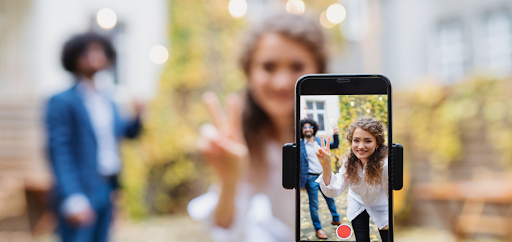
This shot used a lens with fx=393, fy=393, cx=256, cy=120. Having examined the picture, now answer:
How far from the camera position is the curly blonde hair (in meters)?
0.45

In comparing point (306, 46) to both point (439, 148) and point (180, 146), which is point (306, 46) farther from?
point (180, 146)

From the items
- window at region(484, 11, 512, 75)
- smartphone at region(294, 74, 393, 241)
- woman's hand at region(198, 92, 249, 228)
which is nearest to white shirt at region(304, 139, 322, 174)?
smartphone at region(294, 74, 393, 241)

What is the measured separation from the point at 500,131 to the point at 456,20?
1.81 metres

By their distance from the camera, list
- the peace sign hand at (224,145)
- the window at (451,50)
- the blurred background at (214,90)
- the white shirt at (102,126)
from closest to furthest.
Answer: the peace sign hand at (224,145) → the white shirt at (102,126) → the blurred background at (214,90) → the window at (451,50)

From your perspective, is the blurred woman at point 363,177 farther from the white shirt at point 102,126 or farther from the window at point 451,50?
the window at point 451,50

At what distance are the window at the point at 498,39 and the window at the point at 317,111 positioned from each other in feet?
14.0

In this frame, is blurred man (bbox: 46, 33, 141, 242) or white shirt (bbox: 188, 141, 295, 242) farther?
blurred man (bbox: 46, 33, 141, 242)

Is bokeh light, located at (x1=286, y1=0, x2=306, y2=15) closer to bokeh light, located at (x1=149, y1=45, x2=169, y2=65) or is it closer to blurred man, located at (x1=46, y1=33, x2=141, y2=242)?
blurred man, located at (x1=46, y1=33, x2=141, y2=242)

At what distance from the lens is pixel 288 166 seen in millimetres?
468

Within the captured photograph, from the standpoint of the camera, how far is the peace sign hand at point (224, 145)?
3.26 feet

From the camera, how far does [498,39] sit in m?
4.15

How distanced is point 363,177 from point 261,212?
0.91 m

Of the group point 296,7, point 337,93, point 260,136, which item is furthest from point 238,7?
point 337,93

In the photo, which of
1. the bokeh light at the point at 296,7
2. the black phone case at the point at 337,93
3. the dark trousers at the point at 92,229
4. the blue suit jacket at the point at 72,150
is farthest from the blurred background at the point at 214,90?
the black phone case at the point at 337,93
